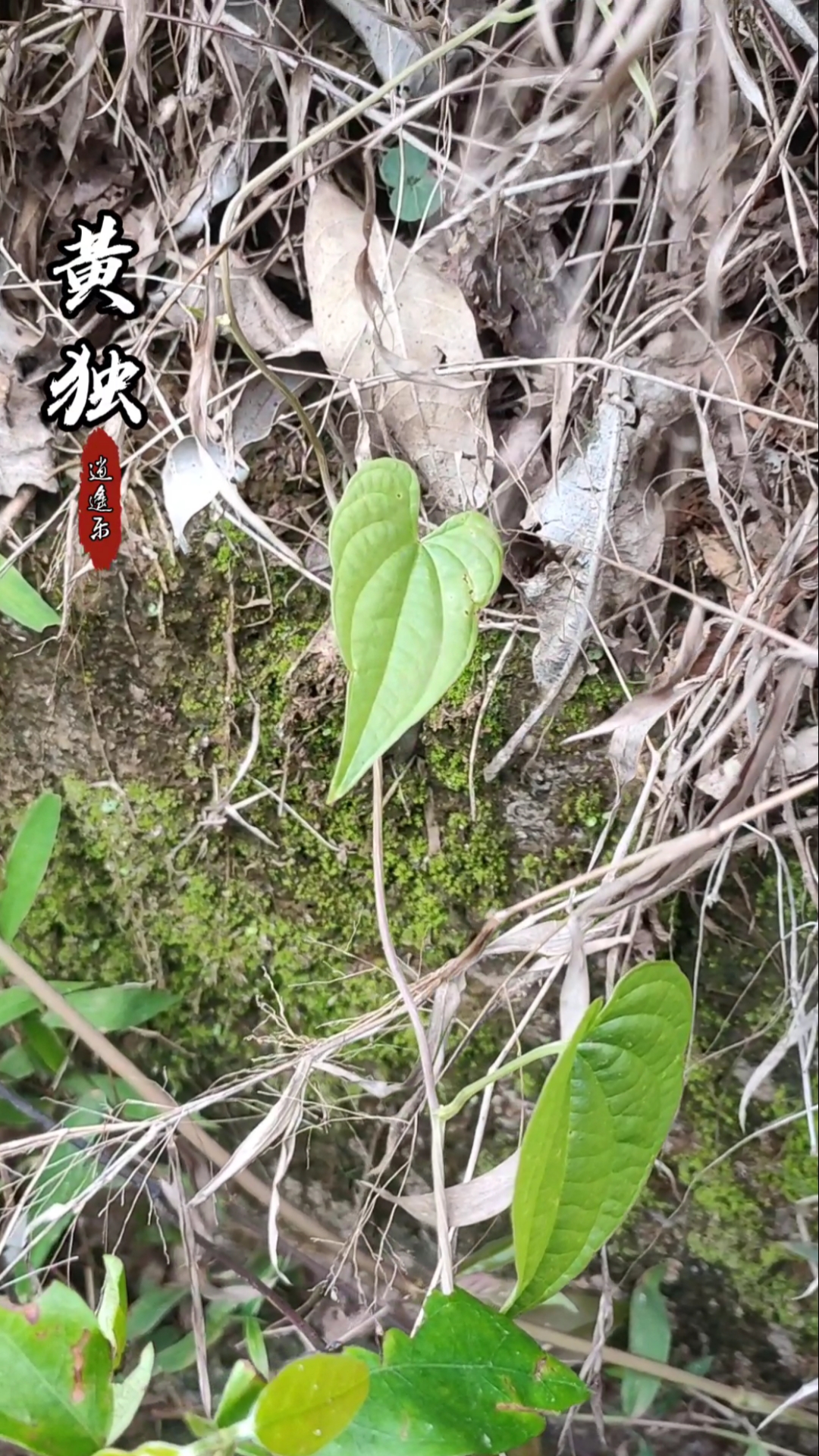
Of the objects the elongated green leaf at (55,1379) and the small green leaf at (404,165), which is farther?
the small green leaf at (404,165)

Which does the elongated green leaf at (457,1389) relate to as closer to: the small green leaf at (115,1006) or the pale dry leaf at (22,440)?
the small green leaf at (115,1006)

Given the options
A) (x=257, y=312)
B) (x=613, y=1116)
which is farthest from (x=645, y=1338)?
(x=257, y=312)

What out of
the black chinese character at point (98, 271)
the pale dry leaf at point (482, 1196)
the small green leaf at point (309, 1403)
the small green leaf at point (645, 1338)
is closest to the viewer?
the small green leaf at point (309, 1403)

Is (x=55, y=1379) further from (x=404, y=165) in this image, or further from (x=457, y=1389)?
(x=404, y=165)

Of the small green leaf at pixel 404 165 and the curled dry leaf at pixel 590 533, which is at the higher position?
the small green leaf at pixel 404 165

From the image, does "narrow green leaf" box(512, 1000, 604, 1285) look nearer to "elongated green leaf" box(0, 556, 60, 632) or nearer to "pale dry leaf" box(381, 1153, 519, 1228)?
"pale dry leaf" box(381, 1153, 519, 1228)

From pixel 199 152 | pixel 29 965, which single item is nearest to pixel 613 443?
pixel 199 152

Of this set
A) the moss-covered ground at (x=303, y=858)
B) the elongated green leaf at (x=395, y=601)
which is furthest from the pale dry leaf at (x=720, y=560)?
the elongated green leaf at (x=395, y=601)
